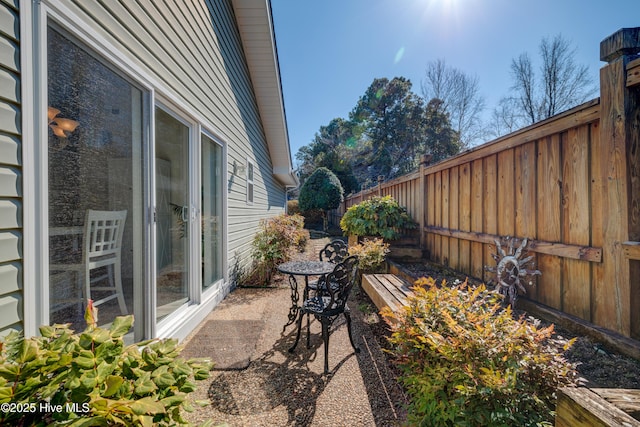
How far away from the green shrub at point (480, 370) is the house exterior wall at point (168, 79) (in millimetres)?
2026

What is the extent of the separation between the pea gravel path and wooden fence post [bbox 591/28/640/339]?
1.49m

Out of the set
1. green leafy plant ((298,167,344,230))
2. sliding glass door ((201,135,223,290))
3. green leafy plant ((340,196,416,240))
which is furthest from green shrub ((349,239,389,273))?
A: green leafy plant ((298,167,344,230))

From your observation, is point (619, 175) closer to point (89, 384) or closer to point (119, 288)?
point (89, 384)

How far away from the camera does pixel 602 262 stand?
1.77 m

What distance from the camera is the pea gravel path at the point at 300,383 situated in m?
1.80

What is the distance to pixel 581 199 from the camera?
1.92 meters

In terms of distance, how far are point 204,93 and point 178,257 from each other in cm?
208

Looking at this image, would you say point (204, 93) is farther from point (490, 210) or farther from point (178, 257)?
point (490, 210)

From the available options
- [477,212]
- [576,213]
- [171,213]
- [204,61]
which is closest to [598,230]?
[576,213]

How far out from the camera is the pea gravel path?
1.80 metres

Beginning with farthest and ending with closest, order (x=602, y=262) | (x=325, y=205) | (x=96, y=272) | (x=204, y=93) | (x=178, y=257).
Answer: (x=325, y=205), (x=204, y=93), (x=178, y=257), (x=96, y=272), (x=602, y=262)

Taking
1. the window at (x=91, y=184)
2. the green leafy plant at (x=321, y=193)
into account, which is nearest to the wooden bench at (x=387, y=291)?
the window at (x=91, y=184)

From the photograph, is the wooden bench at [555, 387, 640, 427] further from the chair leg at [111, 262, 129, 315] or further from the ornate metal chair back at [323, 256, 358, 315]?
the chair leg at [111, 262, 129, 315]

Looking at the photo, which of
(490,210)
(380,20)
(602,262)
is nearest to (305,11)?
(380,20)
